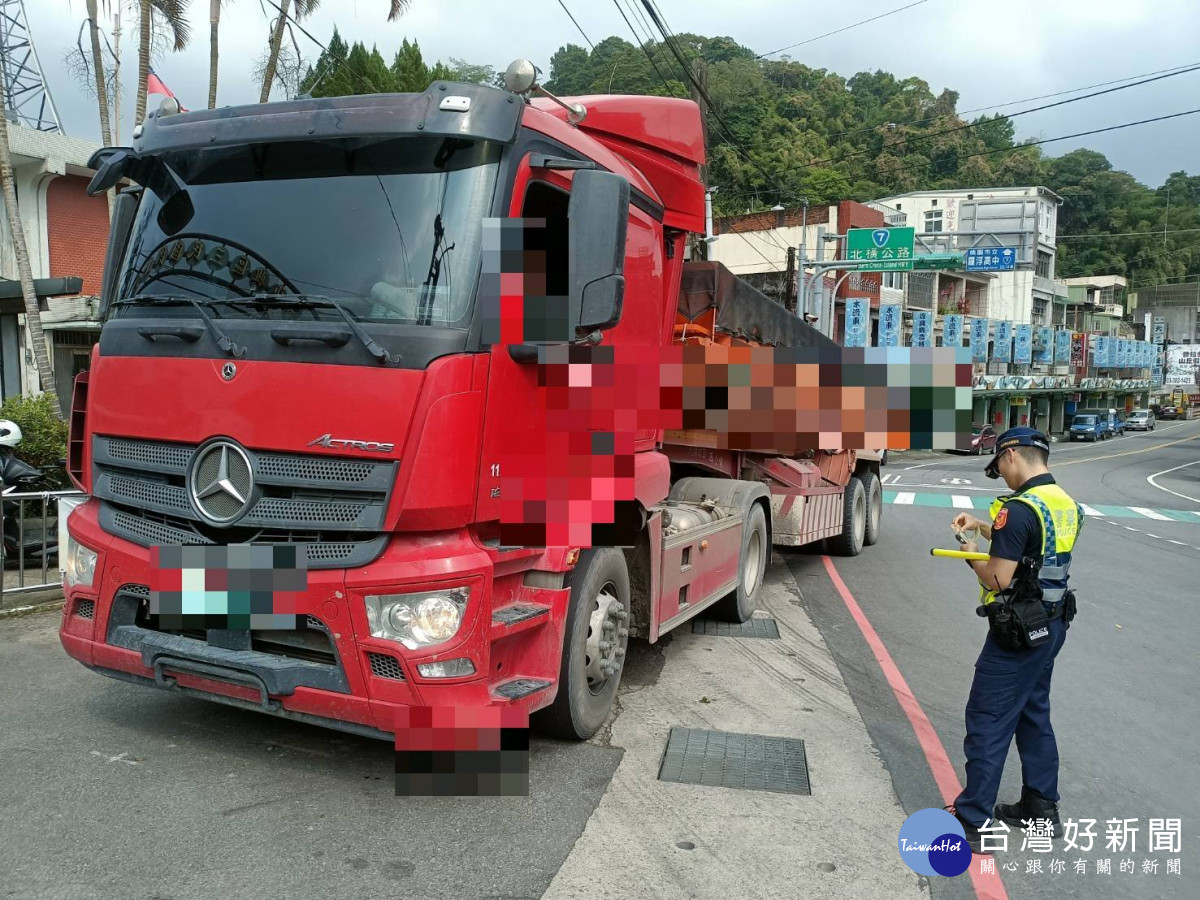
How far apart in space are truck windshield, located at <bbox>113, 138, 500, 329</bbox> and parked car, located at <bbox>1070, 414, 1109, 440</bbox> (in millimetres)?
59408

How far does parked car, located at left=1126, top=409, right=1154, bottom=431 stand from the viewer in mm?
65188

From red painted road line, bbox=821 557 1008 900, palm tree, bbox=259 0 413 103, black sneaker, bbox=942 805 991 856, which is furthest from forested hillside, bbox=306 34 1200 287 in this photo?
black sneaker, bbox=942 805 991 856

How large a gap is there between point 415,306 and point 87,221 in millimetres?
17772

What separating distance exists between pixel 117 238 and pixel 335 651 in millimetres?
2434

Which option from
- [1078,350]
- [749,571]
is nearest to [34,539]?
[749,571]

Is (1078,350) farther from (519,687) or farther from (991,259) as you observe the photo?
(519,687)

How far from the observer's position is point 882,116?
2259 inches

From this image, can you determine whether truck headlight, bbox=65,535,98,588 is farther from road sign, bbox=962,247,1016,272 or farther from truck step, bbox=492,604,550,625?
road sign, bbox=962,247,1016,272

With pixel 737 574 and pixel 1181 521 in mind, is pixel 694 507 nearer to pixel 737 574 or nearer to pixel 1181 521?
pixel 737 574

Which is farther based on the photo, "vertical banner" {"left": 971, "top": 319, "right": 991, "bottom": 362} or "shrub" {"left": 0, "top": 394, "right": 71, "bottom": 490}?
"vertical banner" {"left": 971, "top": 319, "right": 991, "bottom": 362}

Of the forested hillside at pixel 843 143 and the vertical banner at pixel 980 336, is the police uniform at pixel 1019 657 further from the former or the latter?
the vertical banner at pixel 980 336

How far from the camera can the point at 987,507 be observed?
20000 millimetres

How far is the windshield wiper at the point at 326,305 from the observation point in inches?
139

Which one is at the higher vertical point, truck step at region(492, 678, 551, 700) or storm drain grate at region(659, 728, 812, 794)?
truck step at region(492, 678, 551, 700)
